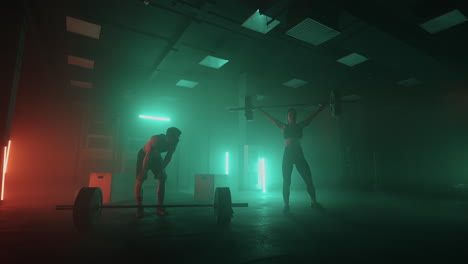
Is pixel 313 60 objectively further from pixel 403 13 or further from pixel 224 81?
pixel 224 81

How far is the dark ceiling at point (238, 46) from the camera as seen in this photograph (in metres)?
4.41

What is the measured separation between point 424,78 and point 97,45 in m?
9.71

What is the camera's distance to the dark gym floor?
1836mm

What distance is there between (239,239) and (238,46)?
471 cm

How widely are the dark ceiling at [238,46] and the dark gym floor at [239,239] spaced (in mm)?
3602

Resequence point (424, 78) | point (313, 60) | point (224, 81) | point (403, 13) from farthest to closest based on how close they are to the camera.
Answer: point (224, 81) → point (424, 78) → point (313, 60) → point (403, 13)

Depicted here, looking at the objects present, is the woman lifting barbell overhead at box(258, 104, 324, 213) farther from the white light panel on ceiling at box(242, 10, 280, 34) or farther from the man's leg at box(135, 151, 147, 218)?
the man's leg at box(135, 151, 147, 218)

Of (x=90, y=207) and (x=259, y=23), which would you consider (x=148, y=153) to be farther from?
(x=259, y=23)

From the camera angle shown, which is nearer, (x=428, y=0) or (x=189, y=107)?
(x=428, y=0)

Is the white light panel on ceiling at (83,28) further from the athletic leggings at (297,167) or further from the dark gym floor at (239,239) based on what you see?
the athletic leggings at (297,167)

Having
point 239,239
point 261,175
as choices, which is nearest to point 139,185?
point 239,239

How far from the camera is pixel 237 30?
5.11 metres

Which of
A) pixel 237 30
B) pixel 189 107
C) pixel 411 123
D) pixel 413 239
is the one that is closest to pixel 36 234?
pixel 413 239

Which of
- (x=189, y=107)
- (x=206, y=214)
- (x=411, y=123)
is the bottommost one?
(x=206, y=214)
